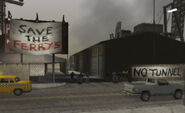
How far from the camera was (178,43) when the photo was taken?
1430 inches

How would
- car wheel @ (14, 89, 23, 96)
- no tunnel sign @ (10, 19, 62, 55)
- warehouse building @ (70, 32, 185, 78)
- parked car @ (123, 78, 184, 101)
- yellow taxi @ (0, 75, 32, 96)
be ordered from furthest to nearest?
1. warehouse building @ (70, 32, 185, 78)
2. no tunnel sign @ (10, 19, 62, 55)
3. car wheel @ (14, 89, 23, 96)
4. yellow taxi @ (0, 75, 32, 96)
5. parked car @ (123, 78, 184, 101)

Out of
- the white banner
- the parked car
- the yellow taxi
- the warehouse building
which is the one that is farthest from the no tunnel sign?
the parked car

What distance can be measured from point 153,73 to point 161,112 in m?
17.1

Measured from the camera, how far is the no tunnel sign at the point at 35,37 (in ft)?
76.6

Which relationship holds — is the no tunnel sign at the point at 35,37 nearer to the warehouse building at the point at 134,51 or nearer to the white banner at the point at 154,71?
the white banner at the point at 154,71

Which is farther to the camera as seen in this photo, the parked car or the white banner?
the white banner

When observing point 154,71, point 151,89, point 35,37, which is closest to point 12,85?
point 35,37

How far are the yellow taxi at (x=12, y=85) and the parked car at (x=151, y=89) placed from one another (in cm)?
995

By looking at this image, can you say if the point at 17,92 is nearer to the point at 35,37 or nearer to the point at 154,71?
the point at 35,37

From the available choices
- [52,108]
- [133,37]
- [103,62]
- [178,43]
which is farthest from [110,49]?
[52,108]

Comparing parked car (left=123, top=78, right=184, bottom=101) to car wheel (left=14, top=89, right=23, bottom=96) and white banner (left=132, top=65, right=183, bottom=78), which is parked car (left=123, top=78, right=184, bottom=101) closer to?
car wheel (left=14, top=89, right=23, bottom=96)

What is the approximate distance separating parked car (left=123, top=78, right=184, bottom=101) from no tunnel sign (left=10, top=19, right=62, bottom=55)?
13.9 m

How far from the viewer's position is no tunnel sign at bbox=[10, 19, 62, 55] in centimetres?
2334

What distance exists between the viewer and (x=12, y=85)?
16.2 meters
